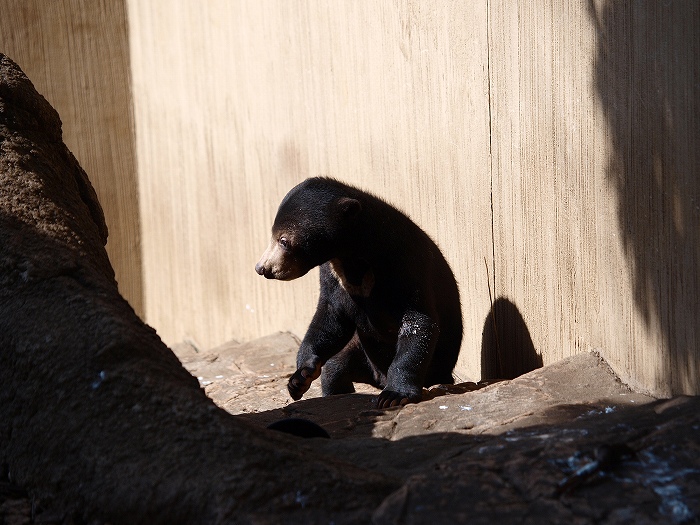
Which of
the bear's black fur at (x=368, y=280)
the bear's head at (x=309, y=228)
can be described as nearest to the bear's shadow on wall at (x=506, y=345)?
the bear's black fur at (x=368, y=280)

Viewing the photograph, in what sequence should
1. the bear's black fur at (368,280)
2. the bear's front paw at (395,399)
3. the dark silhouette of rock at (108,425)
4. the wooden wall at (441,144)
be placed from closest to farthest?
the dark silhouette of rock at (108,425) → the wooden wall at (441,144) → the bear's front paw at (395,399) → the bear's black fur at (368,280)

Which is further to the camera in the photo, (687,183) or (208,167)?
(208,167)

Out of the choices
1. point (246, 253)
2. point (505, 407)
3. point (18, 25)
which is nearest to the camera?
point (505, 407)

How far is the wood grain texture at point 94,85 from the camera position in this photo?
35.3 feet

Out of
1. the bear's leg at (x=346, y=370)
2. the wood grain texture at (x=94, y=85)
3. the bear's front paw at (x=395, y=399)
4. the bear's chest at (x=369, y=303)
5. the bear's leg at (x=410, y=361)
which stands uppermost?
the wood grain texture at (x=94, y=85)

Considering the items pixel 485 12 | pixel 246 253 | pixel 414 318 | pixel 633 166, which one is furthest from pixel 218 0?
pixel 633 166

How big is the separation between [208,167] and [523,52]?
525 centimetres

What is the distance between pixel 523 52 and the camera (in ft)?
16.3

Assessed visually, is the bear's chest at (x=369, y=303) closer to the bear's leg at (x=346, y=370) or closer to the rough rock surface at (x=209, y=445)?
the bear's leg at (x=346, y=370)

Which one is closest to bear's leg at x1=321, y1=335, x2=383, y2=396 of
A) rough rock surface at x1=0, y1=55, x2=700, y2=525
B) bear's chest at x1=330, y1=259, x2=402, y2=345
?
bear's chest at x1=330, y1=259, x2=402, y2=345

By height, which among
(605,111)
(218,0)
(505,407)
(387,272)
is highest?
(218,0)

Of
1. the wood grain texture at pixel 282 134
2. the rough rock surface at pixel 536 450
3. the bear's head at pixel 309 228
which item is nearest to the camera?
the rough rock surface at pixel 536 450

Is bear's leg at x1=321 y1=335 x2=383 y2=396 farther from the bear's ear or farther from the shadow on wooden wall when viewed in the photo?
the shadow on wooden wall

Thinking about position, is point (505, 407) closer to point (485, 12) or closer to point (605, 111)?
point (605, 111)
